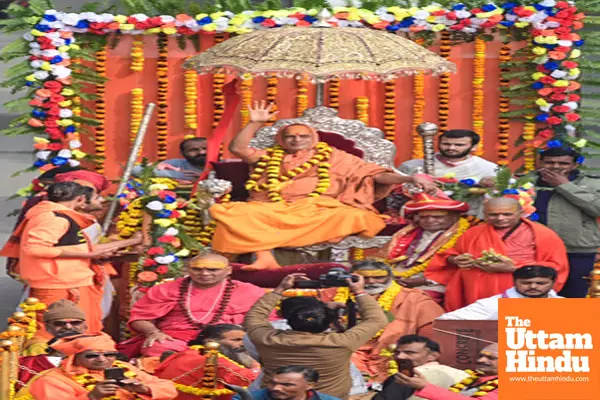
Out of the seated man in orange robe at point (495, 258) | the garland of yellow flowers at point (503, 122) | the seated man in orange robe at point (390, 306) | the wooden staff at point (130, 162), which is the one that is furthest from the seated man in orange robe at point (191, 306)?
the garland of yellow flowers at point (503, 122)

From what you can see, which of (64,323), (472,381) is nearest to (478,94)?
(472,381)

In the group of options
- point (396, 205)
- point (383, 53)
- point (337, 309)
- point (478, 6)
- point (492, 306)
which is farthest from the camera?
point (478, 6)

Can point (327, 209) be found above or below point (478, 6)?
below

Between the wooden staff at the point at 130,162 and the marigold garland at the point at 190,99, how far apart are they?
573 mm

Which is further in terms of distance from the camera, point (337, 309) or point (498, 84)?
point (498, 84)

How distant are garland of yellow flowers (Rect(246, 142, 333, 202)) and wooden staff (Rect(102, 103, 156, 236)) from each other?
1.02m

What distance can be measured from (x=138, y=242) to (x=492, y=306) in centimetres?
294

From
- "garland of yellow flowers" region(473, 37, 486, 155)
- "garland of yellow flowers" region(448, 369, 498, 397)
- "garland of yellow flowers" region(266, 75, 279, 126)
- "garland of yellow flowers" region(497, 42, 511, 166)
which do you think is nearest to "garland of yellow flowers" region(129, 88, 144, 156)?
"garland of yellow flowers" region(266, 75, 279, 126)

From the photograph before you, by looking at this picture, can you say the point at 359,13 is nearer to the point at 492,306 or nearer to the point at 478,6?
the point at 478,6

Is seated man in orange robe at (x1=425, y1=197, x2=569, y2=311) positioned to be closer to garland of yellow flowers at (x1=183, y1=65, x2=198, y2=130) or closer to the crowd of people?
the crowd of people

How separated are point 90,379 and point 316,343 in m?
1.44

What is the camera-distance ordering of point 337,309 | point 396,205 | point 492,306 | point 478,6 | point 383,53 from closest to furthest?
point 337,309 < point 492,306 < point 383,53 < point 396,205 < point 478,6

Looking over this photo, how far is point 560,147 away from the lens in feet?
49.7

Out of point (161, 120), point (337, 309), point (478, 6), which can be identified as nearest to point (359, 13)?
point (478, 6)
